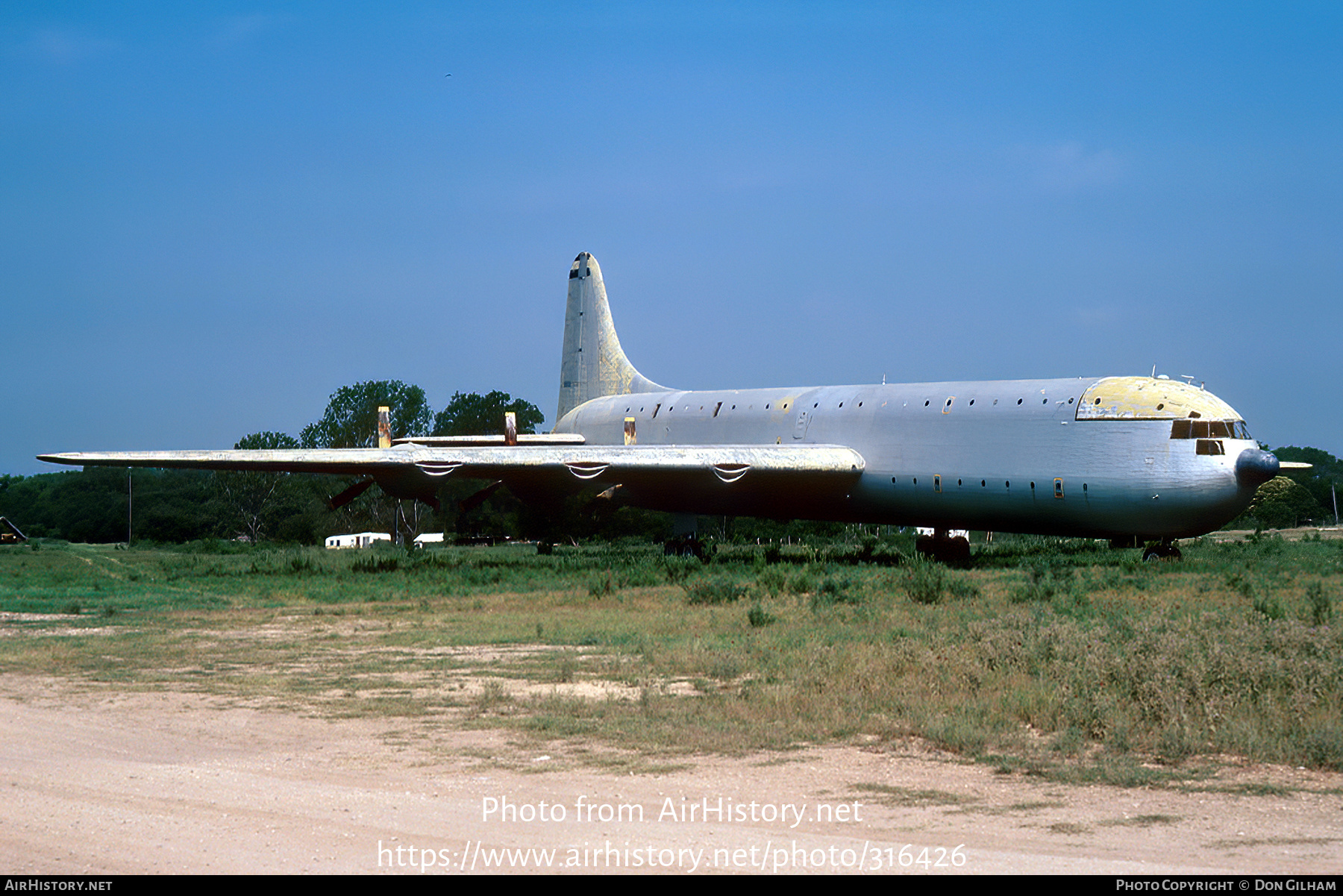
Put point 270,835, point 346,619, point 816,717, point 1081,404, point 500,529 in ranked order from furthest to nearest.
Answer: point 500,529 → point 1081,404 → point 346,619 → point 816,717 → point 270,835

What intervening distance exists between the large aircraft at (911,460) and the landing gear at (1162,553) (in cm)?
5

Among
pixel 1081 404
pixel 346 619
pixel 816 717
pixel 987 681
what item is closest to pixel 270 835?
pixel 816 717

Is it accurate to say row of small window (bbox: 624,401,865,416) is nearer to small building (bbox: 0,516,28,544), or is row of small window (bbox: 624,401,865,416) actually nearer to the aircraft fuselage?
the aircraft fuselage

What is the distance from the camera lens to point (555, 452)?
115 feet

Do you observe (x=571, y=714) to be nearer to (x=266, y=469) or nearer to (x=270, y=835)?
(x=270, y=835)

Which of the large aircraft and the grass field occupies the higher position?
the large aircraft

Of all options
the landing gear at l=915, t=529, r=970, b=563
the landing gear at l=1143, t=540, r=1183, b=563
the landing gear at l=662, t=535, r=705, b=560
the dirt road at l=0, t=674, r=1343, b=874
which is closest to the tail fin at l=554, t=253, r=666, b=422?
the landing gear at l=662, t=535, r=705, b=560

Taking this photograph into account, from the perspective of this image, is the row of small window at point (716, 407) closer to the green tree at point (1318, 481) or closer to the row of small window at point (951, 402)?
the row of small window at point (951, 402)

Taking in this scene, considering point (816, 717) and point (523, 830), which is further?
point (816, 717)

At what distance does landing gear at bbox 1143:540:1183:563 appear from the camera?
3219cm

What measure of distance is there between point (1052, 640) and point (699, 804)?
312 inches

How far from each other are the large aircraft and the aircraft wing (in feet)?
0.19

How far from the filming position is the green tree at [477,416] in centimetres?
8962

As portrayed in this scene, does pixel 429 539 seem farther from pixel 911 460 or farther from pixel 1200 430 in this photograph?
pixel 1200 430
